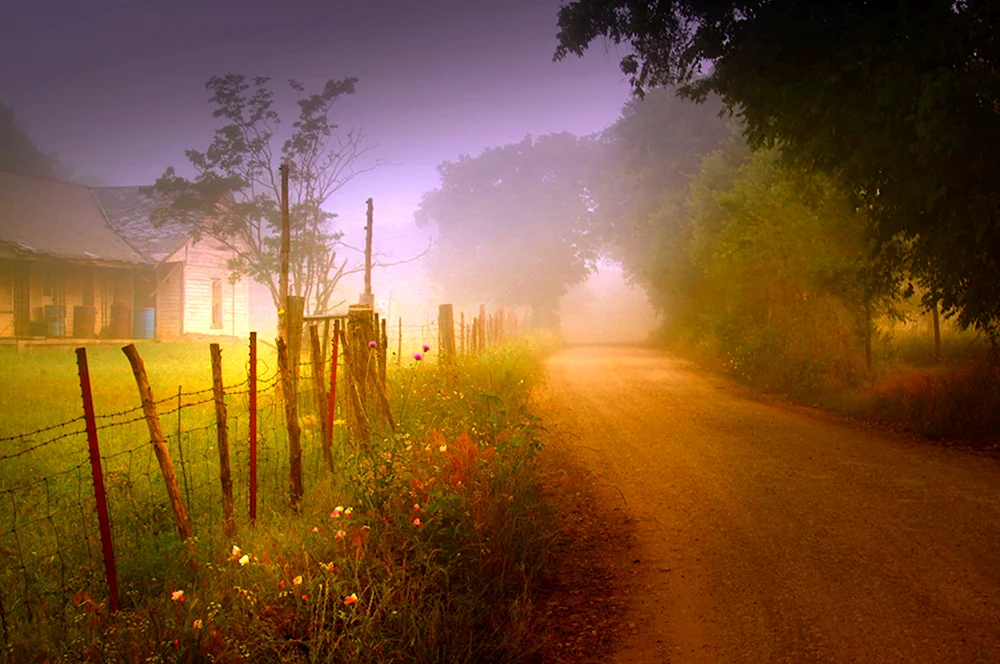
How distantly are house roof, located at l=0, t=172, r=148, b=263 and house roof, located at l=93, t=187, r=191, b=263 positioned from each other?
51 centimetres

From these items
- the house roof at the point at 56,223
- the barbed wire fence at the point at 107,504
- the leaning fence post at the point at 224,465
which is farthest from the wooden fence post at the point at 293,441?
the house roof at the point at 56,223

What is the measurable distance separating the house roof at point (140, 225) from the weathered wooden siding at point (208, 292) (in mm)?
1013

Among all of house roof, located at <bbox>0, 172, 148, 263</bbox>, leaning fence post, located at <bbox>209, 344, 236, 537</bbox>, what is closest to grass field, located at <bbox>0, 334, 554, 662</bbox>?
leaning fence post, located at <bbox>209, 344, 236, 537</bbox>

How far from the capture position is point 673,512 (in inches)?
251

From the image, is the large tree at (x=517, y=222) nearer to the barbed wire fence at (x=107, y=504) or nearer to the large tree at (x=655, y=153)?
the large tree at (x=655, y=153)

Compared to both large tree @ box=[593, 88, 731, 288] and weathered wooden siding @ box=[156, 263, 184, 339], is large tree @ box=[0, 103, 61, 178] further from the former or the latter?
large tree @ box=[593, 88, 731, 288]

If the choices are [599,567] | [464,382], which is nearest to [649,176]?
[464,382]

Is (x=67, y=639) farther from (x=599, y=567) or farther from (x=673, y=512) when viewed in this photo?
(x=673, y=512)

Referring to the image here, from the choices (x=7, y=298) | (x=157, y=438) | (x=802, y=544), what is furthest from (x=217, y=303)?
(x=802, y=544)

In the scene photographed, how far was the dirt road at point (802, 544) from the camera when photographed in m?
3.78

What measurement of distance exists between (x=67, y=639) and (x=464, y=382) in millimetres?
8230

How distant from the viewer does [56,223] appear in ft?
94.4

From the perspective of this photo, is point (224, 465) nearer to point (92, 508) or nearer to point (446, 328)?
point (92, 508)

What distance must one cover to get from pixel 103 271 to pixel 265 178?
8.36 meters
